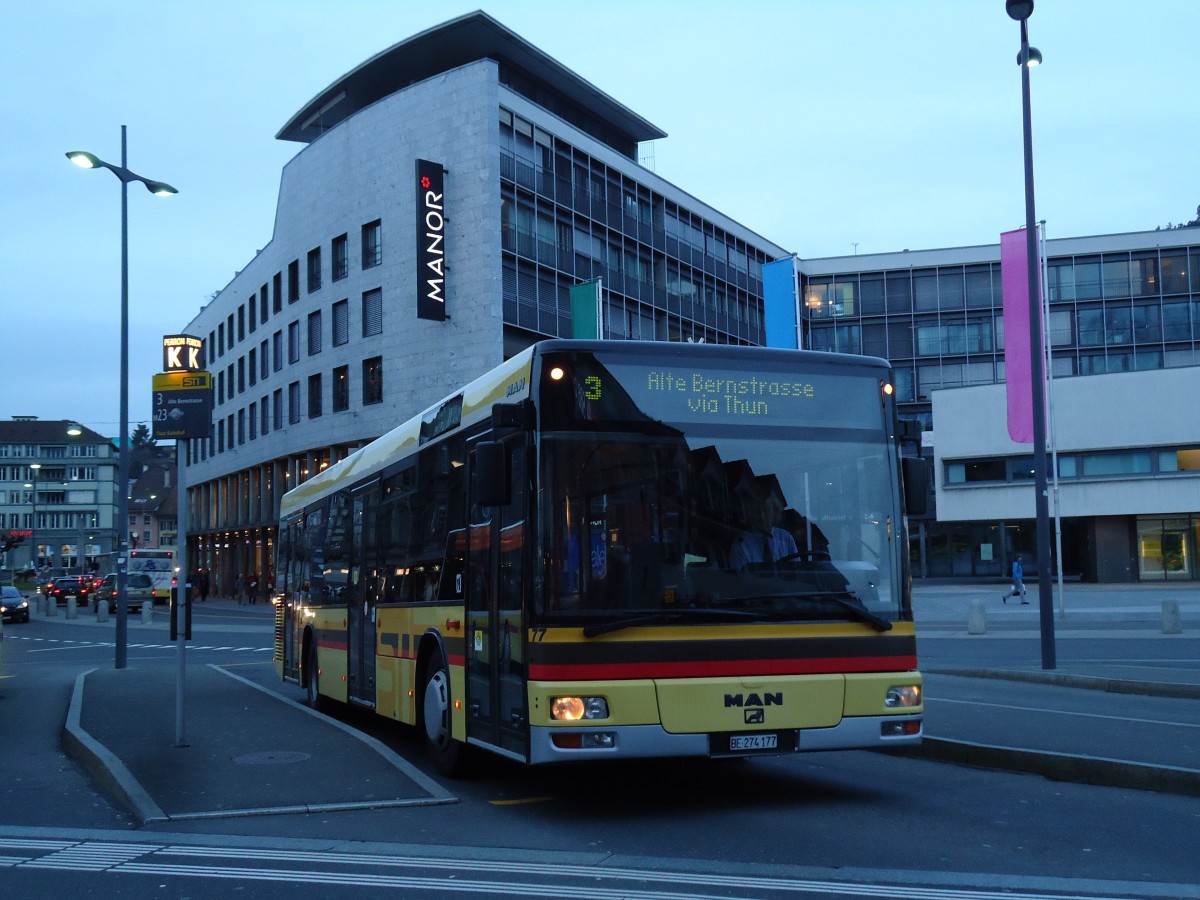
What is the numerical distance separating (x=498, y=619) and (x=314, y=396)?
178 ft

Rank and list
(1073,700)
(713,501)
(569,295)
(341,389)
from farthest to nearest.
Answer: (341,389)
(569,295)
(1073,700)
(713,501)

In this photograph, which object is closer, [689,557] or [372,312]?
[689,557]

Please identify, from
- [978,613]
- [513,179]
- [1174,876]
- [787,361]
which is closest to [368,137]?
[513,179]

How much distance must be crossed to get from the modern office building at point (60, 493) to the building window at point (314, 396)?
302 feet

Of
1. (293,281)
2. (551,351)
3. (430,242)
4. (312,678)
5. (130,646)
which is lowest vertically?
(130,646)

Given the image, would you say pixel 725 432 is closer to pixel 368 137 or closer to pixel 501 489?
pixel 501 489

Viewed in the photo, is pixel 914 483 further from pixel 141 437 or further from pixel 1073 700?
pixel 141 437

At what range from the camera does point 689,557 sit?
8211 millimetres

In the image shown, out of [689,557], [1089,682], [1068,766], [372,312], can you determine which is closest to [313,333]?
[372,312]

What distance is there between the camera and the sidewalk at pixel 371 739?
922 cm

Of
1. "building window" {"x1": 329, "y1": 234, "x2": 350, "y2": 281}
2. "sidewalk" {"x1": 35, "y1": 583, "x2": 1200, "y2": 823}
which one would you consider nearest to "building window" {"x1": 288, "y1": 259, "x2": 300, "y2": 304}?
"building window" {"x1": 329, "y1": 234, "x2": 350, "y2": 281}

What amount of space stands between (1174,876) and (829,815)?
2.32m

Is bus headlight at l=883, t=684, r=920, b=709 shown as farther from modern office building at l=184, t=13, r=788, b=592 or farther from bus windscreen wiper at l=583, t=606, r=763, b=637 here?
modern office building at l=184, t=13, r=788, b=592

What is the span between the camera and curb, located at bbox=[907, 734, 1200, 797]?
29.3 feet
